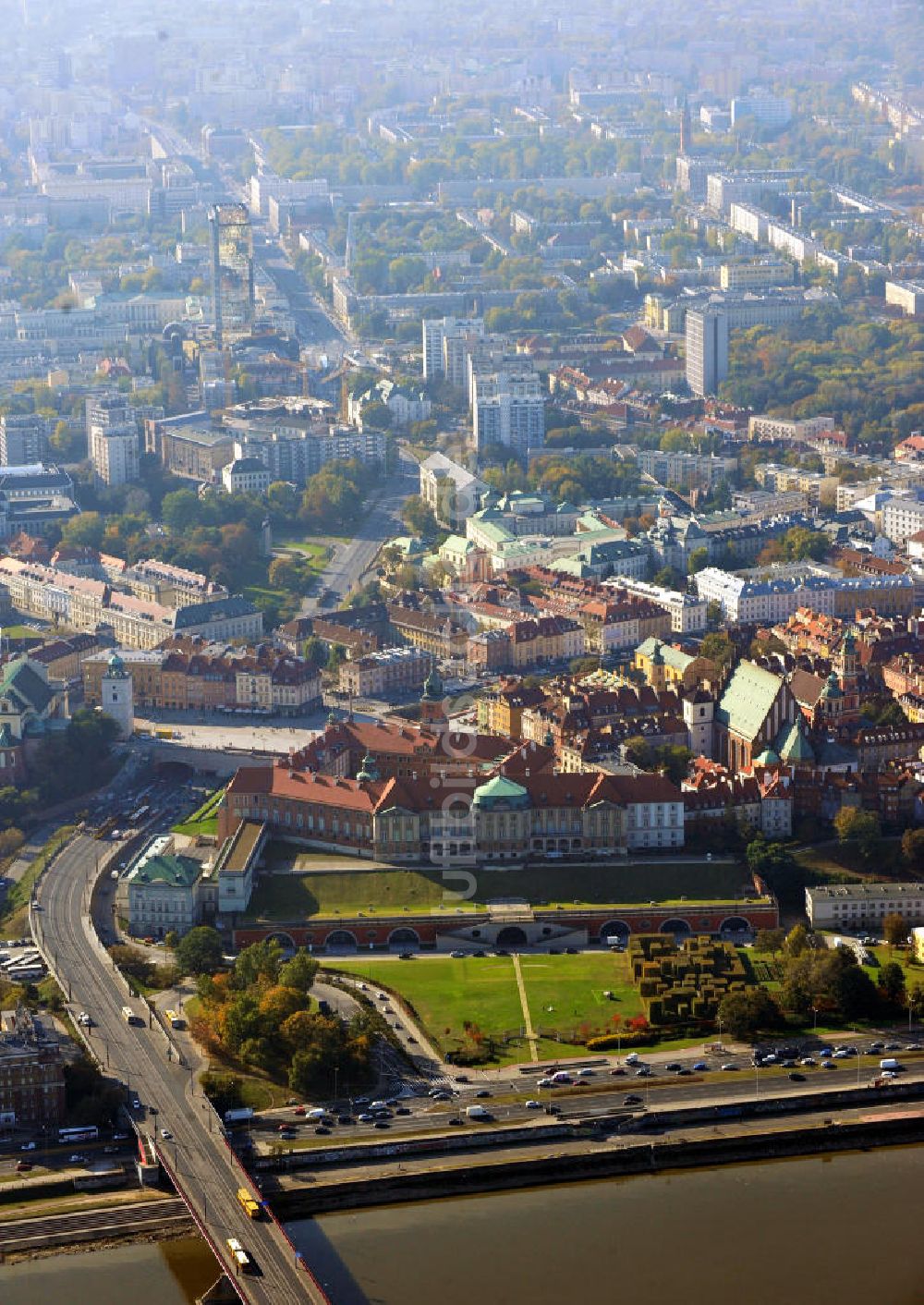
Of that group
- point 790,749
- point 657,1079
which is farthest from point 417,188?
point 657,1079

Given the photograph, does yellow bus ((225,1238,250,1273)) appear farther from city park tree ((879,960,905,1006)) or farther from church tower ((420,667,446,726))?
church tower ((420,667,446,726))

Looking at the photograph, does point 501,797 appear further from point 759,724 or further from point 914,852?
point 914,852

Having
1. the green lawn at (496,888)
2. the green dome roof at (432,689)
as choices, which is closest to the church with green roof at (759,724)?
the green lawn at (496,888)

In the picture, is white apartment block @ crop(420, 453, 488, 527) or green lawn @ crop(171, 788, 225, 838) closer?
green lawn @ crop(171, 788, 225, 838)

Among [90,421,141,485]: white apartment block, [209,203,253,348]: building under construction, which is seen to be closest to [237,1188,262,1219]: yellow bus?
[90,421,141,485]: white apartment block

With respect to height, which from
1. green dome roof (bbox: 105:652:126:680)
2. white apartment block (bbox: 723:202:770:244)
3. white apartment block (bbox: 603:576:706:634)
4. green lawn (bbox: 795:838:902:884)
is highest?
green dome roof (bbox: 105:652:126:680)

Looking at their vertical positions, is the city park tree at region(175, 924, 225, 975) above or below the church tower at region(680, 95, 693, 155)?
above

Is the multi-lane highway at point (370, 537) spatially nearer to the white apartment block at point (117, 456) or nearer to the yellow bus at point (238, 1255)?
the white apartment block at point (117, 456)
